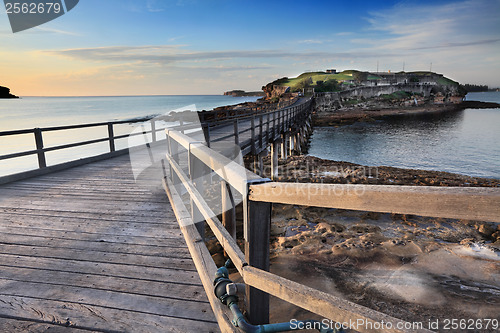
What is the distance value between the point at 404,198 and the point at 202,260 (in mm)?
1975

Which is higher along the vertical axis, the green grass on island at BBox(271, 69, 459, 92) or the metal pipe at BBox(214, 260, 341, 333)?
the green grass on island at BBox(271, 69, 459, 92)

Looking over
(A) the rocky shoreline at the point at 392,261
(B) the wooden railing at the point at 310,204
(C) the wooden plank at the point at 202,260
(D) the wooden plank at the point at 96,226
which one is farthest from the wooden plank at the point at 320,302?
(A) the rocky shoreline at the point at 392,261

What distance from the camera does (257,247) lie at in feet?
5.93

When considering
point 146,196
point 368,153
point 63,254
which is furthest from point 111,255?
point 368,153

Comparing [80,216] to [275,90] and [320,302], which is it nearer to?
[320,302]

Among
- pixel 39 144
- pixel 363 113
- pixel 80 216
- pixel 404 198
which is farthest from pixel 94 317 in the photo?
pixel 363 113

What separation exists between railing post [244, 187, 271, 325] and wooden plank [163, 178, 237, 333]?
0.59 feet

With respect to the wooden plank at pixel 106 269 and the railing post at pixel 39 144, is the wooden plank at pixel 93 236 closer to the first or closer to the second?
the wooden plank at pixel 106 269

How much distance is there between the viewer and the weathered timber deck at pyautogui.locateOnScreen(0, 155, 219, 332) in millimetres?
2219

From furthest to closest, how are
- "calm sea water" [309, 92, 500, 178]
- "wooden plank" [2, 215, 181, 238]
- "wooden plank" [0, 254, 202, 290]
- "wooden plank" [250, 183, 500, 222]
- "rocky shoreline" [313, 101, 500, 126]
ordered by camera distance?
"rocky shoreline" [313, 101, 500, 126] → "calm sea water" [309, 92, 500, 178] → "wooden plank" [2, 215, 181, 238] → "wooden plank" [0, 254, 202, 290] → "wooden plank" [250, 183, 500, 222]

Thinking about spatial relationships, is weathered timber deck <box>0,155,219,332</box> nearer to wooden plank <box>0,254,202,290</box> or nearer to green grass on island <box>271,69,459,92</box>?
wooden plank <box>0,254,202,290</box>

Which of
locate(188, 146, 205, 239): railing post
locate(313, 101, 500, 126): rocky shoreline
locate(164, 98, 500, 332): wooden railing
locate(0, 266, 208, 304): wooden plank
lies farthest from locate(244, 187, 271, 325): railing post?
locate(313, 101, 500, 126): rocky shoreline

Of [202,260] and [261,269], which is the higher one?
[261,269]

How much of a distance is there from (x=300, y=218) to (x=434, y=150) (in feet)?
76.7
